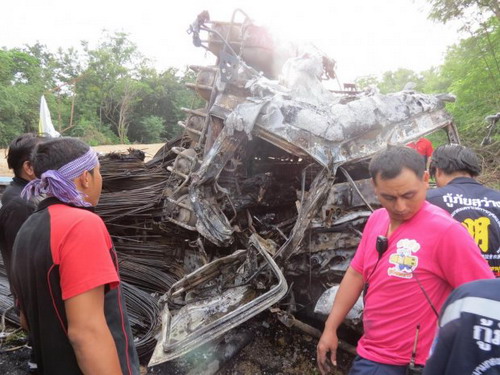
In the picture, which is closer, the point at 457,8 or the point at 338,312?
the point at 338,312

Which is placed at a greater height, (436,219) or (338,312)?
(436,219)

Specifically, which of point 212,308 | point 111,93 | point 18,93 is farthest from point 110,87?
point 212,308

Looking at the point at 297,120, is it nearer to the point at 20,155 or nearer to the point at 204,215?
the point at 204,215

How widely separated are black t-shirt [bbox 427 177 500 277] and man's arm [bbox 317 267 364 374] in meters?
0.68

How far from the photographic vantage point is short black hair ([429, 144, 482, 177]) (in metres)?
2.07

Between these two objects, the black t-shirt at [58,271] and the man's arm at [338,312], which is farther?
the man's arm at [338,312]

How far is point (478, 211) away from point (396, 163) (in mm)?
766

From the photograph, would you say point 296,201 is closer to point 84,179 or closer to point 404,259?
point 404,259

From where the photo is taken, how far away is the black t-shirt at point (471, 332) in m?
0.72

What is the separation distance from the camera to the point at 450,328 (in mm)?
773

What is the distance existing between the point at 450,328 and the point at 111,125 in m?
29.1

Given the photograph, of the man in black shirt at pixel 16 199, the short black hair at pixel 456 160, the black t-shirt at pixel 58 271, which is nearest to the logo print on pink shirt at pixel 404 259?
the short black hair at pixel 456 160

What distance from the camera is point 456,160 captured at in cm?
209

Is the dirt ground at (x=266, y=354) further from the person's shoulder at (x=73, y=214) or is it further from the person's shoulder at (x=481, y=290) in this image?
the person's shoulder at (x=481, y=290)
